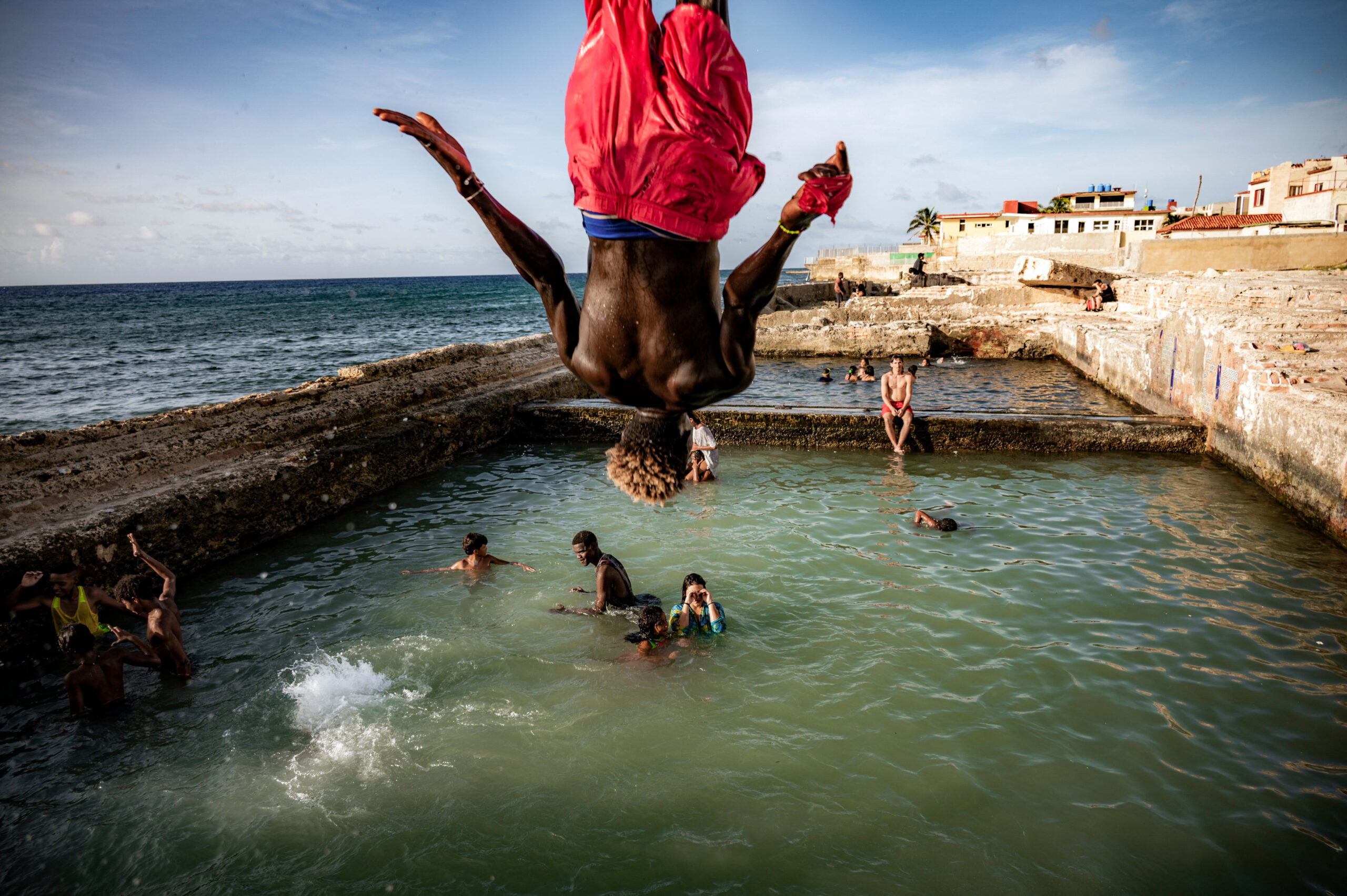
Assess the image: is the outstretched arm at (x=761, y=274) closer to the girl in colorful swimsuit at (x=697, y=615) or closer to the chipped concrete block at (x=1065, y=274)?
the girl in colorful swimsuit at (x=697, y=615)

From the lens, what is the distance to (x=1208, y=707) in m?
4.95

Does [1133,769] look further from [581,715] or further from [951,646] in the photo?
[581,715]

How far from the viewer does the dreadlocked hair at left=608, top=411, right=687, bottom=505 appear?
8.14ft

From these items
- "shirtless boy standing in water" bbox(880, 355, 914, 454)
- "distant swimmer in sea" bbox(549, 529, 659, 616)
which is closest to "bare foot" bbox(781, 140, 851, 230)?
"distant swimmer in sea" bbox(549, 529, 659, 616)

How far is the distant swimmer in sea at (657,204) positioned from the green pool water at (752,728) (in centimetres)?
304

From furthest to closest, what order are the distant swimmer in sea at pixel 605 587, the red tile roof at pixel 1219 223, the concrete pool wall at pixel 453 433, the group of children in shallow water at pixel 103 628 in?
the red tile roof at pixel 1219 223 < the concrete pool wall at pixel 453 433 < the distant swimmer in sea at pixel 605 587 < the group of children in shallow water at pixel 103 628

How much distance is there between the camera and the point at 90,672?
529 cm

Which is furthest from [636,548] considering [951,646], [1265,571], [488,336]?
[488,336]

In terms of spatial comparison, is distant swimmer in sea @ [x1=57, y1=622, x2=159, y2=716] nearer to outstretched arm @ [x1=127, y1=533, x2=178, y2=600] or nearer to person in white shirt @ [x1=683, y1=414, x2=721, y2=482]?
outstretched arm @ [x1=127, y1=533, x2=178, y2=600]

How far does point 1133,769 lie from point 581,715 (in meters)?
3.67

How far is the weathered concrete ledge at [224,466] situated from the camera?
6547 millimetres

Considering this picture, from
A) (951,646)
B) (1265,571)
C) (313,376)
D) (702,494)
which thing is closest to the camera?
(951,646)

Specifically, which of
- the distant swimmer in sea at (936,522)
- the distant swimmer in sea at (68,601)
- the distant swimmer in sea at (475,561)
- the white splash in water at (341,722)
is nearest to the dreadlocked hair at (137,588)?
the distant swimmer in sea at (68,601)

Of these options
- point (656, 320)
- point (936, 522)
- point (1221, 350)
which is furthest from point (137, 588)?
point (1221, 350)
